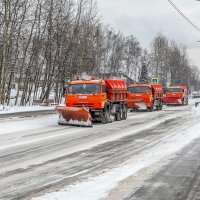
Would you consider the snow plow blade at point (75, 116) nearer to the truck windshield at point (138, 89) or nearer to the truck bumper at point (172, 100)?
the truck windshield at point (138, 89)

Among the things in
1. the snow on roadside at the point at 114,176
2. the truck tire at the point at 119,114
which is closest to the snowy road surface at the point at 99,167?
the snow on roadside at the point at 114,176

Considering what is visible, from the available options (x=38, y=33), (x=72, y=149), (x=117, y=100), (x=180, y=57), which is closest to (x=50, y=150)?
(x=72, y=149)

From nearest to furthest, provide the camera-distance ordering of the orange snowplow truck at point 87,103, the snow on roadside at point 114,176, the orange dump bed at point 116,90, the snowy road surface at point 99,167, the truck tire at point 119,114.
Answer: the snow on roadside at point 114,176
the snowy road surface at point 99,167
the orange snowplow truck at point 87,103
the orange dump bed at point 116,90
the truck tire at point 119,114

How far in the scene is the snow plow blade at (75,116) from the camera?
843 inches

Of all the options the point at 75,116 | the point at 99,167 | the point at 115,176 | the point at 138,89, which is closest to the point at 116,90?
the point at 75,116

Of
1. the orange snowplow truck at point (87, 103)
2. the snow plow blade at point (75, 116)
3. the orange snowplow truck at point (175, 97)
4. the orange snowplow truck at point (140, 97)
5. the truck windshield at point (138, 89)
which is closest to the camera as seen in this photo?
the snow plow blade at point (75, 116)

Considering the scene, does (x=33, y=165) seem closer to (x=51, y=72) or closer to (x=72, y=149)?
(x=72, y=149)

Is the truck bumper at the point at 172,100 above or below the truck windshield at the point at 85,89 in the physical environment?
below

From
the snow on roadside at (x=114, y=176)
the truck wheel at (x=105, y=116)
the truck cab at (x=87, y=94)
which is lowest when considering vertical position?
the snow on roadside at (x=114, y=176)

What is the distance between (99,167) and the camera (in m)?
9.80

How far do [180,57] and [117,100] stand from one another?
3835 inches

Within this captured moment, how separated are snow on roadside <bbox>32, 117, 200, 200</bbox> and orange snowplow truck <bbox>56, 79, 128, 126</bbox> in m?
7.18

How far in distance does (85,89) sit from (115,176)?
14987 millimetres

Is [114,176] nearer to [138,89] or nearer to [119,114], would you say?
[119,114]
